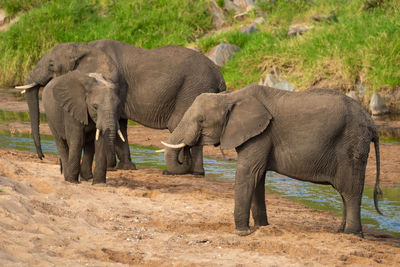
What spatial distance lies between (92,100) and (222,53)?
13193mm

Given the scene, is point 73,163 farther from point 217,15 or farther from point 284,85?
point 217,15

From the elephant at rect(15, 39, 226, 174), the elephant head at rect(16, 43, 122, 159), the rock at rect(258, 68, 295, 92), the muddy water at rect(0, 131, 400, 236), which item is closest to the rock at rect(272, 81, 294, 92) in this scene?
the rock at rect(258, 68, 295, 92)

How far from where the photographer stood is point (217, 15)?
26.7 metres

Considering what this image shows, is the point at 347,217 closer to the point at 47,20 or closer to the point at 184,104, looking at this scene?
the point at 184,104

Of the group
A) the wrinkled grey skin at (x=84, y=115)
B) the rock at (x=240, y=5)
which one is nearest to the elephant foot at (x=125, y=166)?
the wrinkled grey skin at (x=84, y=115)

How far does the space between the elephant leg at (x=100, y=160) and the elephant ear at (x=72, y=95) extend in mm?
320

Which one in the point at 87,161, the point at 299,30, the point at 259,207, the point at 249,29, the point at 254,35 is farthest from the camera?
the point at 249,29

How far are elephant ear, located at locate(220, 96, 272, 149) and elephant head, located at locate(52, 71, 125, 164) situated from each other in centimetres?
229

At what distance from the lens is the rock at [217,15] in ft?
86.2

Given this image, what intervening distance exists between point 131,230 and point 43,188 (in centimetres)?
174

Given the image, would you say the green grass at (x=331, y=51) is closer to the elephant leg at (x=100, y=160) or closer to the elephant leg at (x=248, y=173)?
the elephant leg at (x=100, y=160)

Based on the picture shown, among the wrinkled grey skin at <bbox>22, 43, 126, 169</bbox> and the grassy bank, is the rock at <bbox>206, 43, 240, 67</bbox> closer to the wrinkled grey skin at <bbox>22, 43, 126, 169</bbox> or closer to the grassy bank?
the grassy bank


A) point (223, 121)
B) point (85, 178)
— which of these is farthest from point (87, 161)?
point (223, 121)

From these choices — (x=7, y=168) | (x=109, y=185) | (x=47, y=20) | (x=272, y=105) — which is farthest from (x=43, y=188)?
(x=47, y=20)
